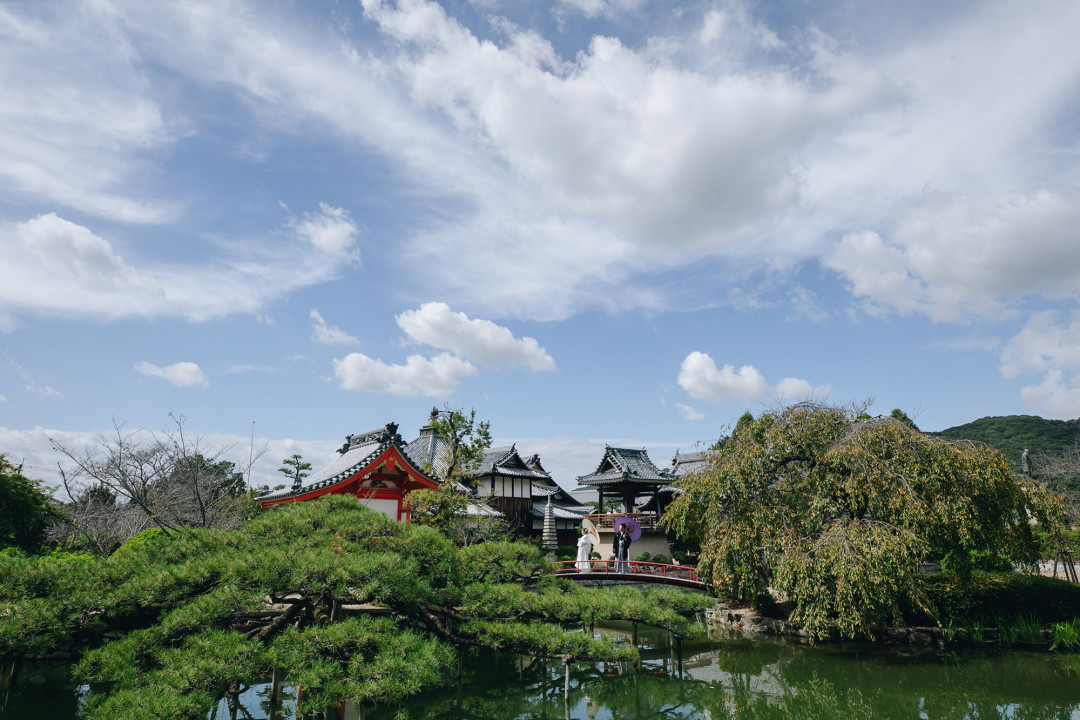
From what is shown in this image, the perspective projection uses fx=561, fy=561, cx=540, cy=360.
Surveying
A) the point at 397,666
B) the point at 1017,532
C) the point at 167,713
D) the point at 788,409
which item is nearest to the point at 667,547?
the point at 788,409

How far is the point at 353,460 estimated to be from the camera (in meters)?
16.8

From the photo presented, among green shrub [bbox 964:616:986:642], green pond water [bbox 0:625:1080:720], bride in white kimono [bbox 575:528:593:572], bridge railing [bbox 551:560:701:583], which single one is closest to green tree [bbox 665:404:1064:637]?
green pond water [bbox 0:625:1080:720]

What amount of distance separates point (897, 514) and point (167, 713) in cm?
1247

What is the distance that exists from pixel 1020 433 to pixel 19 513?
6341 cm

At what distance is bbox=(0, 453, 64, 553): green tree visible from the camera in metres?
12.3

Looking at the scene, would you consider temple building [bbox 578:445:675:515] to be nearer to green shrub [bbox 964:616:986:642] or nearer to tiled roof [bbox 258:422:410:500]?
tiled roof [bbox 258:422:410:500]

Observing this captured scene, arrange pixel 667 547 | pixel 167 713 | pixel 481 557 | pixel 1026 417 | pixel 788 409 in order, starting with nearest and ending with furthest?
pixel 167 713, pixel 481 557, pixel 788 409, pixel 667 547, pixel 1026 417

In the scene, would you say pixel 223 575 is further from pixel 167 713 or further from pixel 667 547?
pixel 667 547

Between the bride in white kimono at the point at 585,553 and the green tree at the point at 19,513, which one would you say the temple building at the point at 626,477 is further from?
the green tree at the point at 19,513

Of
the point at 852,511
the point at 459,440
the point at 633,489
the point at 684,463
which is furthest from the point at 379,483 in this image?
the point at 684,463

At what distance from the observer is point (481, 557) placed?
9.43 m

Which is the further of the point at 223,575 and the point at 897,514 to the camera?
the point at 897,514

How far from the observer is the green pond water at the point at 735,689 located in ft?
28.4

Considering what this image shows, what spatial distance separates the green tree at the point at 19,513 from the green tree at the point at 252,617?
7832mm
